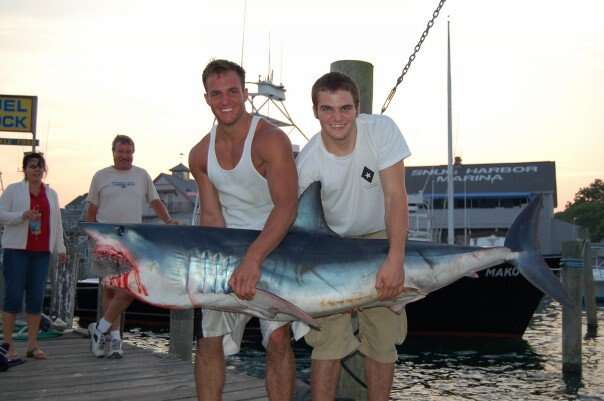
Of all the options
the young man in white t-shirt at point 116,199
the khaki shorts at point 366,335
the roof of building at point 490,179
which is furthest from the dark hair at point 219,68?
the roof of building at point 490,179

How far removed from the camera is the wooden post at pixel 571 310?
34.7 ft

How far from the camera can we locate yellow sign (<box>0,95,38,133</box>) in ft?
38.9

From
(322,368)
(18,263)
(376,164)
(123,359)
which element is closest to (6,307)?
(18,263)

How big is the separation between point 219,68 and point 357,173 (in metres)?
0.90

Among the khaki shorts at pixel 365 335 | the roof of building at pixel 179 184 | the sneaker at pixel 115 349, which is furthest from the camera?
the roof of building at pixel 179 184

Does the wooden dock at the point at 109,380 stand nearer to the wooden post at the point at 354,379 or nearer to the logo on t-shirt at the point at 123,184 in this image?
the wooden post at the point at 354,379

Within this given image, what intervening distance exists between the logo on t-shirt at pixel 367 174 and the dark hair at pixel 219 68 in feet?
2.57

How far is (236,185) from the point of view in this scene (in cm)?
333

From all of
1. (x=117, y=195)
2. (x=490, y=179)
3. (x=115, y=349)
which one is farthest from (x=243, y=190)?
(x=490, y=179)

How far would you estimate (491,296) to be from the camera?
44.1ft

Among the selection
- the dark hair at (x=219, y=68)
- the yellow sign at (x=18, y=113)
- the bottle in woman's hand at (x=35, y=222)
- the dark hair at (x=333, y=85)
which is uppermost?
the yellow sign at (x=18, y=113)

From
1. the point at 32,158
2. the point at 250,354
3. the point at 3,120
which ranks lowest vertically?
the point at 250,354

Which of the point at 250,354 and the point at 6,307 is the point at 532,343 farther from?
the point at 6,307

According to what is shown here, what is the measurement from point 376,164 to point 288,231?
1.99ft
